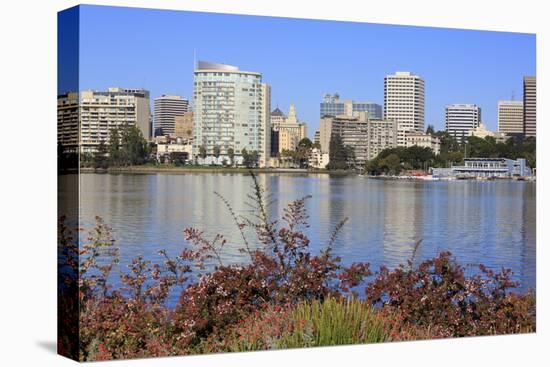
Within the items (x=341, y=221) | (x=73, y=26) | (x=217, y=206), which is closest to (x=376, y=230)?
(x=341, y=221)

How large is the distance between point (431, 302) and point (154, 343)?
269cm

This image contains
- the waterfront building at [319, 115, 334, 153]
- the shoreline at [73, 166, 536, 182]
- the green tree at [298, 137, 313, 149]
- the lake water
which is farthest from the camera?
the waterfront building at [319, 115, 334, 153]

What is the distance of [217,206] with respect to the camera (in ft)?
33.8

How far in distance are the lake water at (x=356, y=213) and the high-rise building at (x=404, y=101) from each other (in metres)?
0.60

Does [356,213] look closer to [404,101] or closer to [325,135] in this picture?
[325,135]

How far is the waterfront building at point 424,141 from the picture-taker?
11164 millimetres

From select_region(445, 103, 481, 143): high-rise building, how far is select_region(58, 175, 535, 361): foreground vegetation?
1.28m

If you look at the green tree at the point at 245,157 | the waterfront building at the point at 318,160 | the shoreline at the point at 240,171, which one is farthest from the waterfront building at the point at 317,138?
the green tree at the point at 245,157

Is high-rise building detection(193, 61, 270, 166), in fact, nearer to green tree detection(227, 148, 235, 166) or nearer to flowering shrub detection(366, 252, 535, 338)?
green tree detection(227, 148, 235, 166)

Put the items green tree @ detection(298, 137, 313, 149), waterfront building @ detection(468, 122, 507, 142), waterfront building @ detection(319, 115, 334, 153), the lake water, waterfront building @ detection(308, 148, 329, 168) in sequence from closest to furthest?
the lake water
green tree @ detection(298, 137, 313, 149)
waterfront building @ detection(319, 115, 334, 153)
waterfront building @ detection(308, 148, 329, 168)
waterfront building @ detection(468, 122, 507, 142)

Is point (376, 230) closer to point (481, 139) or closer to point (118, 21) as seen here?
point (481, 139)

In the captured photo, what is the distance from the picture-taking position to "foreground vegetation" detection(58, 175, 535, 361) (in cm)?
934

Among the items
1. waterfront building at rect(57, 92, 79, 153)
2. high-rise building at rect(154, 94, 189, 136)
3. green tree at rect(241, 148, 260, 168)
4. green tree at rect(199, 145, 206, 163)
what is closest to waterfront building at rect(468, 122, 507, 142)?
green tree at rect(241, 148, 260, 168)

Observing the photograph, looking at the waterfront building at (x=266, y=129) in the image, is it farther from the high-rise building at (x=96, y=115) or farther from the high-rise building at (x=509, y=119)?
the high-rise building at (x=509, y=119)
